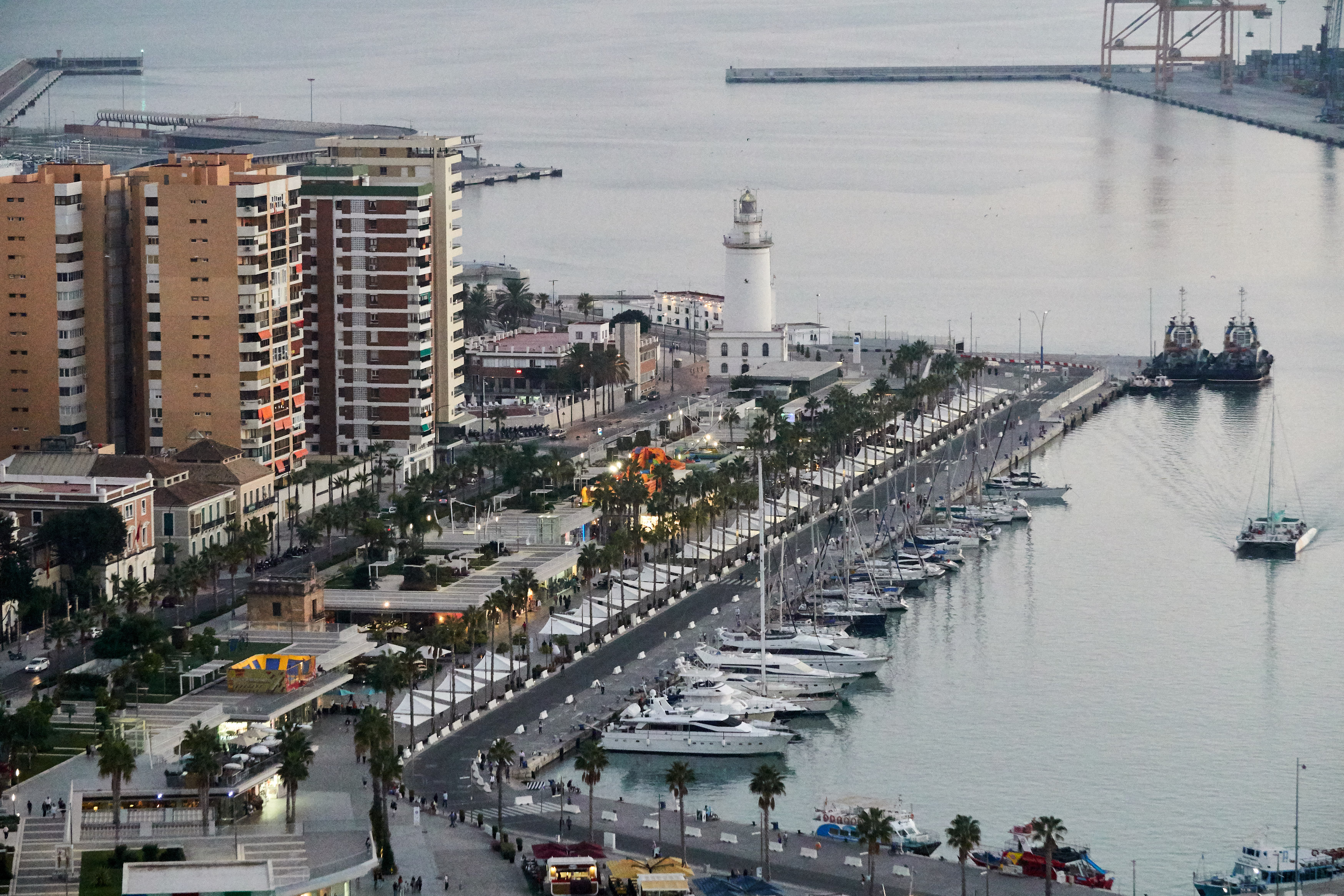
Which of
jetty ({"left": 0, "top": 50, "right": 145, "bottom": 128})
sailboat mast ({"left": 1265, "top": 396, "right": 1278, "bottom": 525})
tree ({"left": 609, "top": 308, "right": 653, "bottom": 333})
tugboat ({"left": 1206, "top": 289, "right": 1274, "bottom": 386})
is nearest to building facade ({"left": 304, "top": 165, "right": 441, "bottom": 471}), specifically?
tree ({"left": 609, "top": 308, "right": 653, "bottom": 333})

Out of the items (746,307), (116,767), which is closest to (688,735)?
(116,767)

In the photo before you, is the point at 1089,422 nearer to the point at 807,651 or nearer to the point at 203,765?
the point at 807,651

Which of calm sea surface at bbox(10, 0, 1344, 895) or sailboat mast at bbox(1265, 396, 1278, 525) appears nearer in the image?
calm sea surface at bbox(10, 0, 1344, 895)

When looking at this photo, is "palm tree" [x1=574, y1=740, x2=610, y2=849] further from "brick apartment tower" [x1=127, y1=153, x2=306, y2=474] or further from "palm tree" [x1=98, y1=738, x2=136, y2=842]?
"brick apartment tower" [x1=127, y1=153, x2=306, y2=474]

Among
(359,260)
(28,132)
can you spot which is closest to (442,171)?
(359,260)

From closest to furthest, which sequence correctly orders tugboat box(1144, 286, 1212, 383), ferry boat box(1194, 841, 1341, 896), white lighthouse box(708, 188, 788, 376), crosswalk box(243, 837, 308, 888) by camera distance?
crosswalk box(243, 837, 308, 888), ferry boat box(1194, 841, 1341, 896), white lighthouse box(708, 188, 788, 376), tugboat box(1144, 286, 1212, 383)

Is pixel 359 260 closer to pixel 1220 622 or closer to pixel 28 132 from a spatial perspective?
pixel 1220 622

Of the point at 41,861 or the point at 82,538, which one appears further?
the point at 82,538
